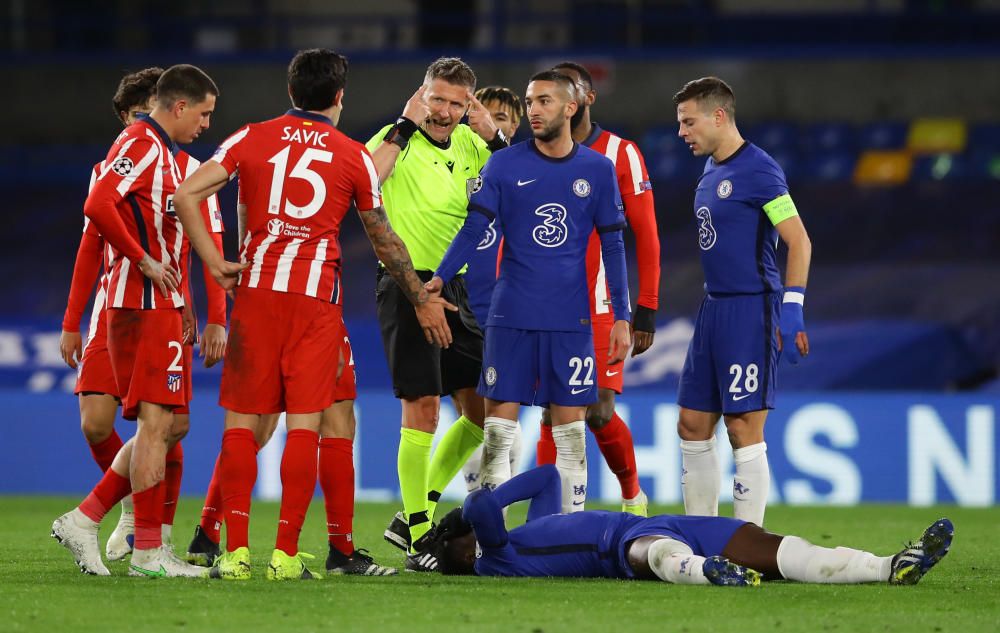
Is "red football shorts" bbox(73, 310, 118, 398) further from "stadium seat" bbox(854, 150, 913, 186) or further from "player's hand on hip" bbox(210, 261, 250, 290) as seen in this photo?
"stadium seat" bbox(854, 150, 913, 186)

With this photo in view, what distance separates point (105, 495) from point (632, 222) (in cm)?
271

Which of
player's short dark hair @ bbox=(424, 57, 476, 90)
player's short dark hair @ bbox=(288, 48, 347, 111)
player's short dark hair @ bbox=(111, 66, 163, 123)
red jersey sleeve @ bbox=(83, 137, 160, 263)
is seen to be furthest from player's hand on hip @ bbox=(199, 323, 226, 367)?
player's short dark hair @ bbox=(424, 57, 476, 90)

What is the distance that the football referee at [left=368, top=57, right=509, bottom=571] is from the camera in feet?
21.2

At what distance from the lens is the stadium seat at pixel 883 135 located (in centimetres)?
1744

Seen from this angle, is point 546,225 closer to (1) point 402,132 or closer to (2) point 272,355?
(1) point 402,132

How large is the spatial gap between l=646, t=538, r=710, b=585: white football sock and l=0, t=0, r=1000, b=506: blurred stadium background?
6.13 m

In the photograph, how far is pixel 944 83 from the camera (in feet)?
60.7

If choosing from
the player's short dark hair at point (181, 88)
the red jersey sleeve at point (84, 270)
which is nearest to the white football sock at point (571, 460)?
the player's short dark hair at point (181, 88)

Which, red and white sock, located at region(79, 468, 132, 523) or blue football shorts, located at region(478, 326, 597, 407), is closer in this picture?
red and white sock, located at region(79, 468, 132, 523)

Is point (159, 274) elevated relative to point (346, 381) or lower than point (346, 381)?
elevated

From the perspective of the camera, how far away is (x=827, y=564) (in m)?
5.30

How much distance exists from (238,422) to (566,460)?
58.6 inches

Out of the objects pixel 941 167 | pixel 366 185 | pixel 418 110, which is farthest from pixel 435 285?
pixel 941 167

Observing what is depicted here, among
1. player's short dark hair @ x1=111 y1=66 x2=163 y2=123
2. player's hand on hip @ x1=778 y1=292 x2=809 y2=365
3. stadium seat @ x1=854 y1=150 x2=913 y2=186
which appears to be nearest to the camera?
player's hand on hip @ x1=778 y1=292 x2=809 y2=365
